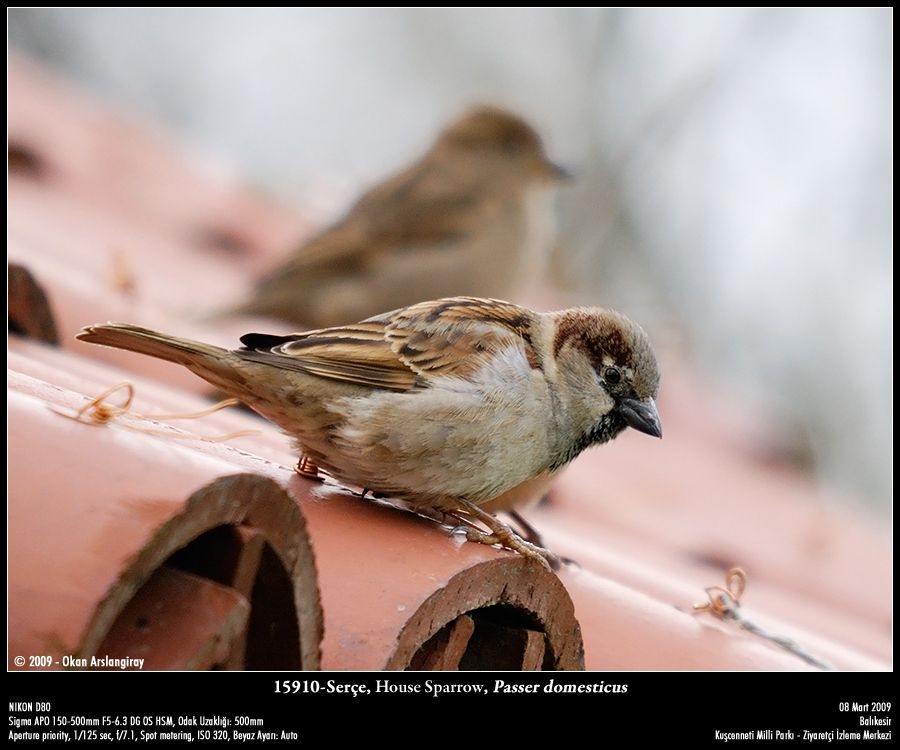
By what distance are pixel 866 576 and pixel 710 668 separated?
237 cm

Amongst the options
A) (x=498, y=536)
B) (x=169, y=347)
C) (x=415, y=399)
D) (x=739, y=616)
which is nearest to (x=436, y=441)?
(x=415, y=399)

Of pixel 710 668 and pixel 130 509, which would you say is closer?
pixel 130 509

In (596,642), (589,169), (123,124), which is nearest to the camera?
(596,642)

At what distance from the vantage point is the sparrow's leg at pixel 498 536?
1961 mm

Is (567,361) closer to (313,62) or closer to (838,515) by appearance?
(838,515)

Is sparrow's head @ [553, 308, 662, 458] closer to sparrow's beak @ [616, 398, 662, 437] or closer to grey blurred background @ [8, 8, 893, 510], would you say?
sparrow's beak @ [616, 398, 662, 437]

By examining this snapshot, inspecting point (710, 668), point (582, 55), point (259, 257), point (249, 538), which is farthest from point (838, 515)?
point (582, 55)

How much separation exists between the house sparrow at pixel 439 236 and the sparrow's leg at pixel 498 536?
254 cm

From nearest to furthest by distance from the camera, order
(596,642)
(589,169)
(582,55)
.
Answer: (596,642) → (589,169) → (582,55)

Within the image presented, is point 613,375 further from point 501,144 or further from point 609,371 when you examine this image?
point 501,144

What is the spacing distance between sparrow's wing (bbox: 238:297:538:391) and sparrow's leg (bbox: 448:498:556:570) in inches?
10.3

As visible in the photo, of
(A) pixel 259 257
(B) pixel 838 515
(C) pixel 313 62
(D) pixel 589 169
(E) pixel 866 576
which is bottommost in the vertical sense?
(E) pixel 866 576

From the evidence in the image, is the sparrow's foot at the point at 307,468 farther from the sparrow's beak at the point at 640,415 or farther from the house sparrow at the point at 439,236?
the house sparrow at the point at 439,236

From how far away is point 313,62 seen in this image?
11648 mm
